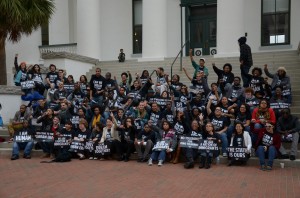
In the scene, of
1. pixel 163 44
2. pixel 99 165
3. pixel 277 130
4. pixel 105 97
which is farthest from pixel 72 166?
pixel 163 44

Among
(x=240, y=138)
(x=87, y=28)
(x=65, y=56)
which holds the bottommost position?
(x=240, y=138)

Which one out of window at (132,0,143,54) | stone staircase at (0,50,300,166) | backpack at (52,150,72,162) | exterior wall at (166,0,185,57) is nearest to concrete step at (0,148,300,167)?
stone staircase at (0,50,300,166)

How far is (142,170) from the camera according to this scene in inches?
426

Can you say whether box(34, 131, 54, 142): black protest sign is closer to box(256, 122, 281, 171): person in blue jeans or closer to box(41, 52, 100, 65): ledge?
box(256, 122, 281, 171): person in blue jeans

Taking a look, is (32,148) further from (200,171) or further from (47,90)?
(200,171)

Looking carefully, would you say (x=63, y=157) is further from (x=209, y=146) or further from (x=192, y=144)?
(x=209, y=146)

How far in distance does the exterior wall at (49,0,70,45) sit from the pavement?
15.9 metres

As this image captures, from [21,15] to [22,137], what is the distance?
5.26 metres

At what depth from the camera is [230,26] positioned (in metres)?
19.6

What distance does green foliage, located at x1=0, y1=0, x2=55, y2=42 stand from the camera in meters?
15.5

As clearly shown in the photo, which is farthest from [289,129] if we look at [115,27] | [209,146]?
[115,27]

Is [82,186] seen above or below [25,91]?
below

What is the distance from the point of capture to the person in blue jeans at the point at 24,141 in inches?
516

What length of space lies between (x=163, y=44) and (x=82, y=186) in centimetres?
1357
